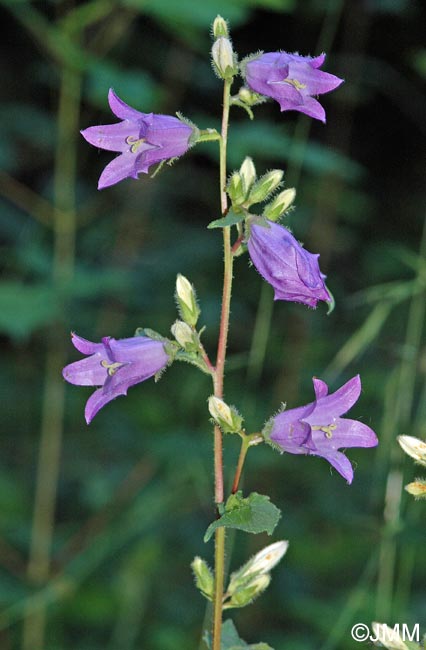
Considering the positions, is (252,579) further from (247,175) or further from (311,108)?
(311,108)

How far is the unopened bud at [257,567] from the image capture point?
5.18 feet

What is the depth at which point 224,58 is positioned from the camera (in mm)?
1530

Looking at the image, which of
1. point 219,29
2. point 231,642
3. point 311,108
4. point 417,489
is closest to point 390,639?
point 417,489

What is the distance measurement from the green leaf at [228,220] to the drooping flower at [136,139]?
17cm

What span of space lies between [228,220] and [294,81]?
304 mm

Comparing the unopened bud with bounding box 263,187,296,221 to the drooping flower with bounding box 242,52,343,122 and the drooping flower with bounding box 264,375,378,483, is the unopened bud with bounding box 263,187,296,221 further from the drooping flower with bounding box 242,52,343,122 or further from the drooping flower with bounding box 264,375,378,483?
the drooping flower with bounding box 264,375,378,483

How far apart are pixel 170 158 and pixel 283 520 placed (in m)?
2.63

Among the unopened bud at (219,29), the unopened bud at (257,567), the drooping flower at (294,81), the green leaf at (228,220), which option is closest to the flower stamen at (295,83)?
the drooping flower at (294,81)

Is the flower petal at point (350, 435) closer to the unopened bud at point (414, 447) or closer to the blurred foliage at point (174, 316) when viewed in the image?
the unopened bud at point (414, 447)

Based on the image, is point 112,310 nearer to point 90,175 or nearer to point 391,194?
point 90,175

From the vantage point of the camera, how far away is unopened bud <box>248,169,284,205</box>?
→ 1.54 metres

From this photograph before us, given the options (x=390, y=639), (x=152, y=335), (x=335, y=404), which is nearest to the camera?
(x=390, y=639)

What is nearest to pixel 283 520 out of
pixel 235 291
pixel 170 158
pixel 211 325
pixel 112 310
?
pixel 211 325

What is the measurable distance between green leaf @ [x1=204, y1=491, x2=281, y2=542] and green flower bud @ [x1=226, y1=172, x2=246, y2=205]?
49cm
